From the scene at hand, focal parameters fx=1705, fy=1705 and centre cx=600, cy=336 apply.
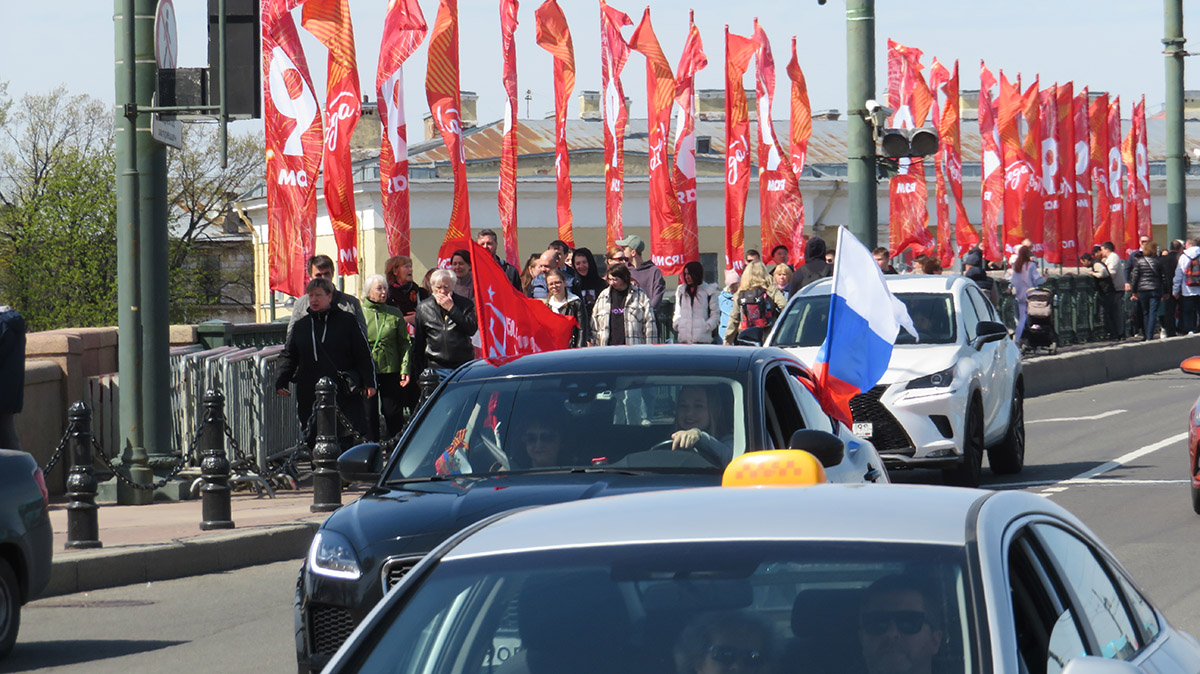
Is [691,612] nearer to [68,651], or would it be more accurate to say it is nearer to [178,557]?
[68,651]

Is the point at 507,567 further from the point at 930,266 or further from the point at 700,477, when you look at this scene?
the point at 930,266

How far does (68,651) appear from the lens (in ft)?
27.2

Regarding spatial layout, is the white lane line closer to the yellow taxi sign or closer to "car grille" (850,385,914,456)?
"car grille" (850,385,914,456)

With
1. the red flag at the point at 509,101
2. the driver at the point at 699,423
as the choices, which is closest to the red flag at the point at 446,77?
the red flag at the point at 509,101

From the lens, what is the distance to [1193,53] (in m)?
32.3

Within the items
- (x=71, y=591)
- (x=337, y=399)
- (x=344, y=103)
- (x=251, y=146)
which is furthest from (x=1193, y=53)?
(x=251, y=146)

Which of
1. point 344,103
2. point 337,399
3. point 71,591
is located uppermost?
point 344,103

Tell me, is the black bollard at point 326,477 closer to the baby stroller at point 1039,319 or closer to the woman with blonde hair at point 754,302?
the woman with blonde hair at point 754,302

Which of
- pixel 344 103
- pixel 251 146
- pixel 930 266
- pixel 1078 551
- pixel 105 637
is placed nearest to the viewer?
pixel 1078 551

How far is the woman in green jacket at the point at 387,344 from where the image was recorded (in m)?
14.9

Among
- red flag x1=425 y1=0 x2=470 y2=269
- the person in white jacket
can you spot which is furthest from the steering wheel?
red flag x1=425 y1=0 x2=470 y2=269

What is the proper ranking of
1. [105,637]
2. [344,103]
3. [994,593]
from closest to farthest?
[994,593] → [105,637] → [344,103]

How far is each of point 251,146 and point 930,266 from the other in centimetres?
6058

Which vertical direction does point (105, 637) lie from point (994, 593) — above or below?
below
